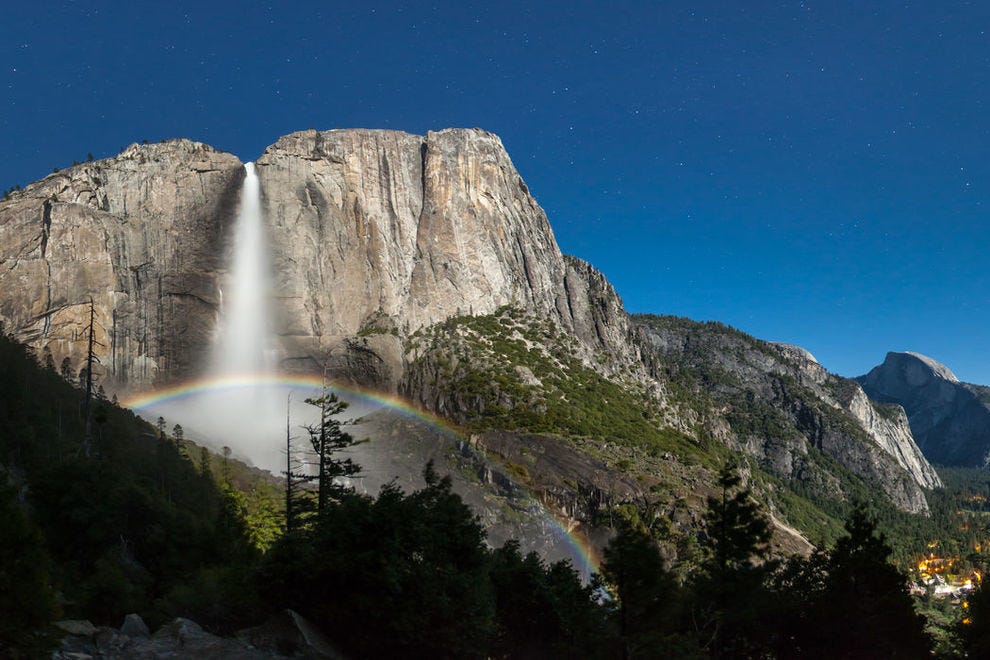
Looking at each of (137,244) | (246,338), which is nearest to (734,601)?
(246,338)

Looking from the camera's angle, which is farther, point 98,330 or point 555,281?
point 555,281

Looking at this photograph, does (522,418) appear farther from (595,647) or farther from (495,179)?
(595,647)

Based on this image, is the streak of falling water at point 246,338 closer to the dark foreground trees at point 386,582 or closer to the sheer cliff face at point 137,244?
the sheer cliff face at point 137,244

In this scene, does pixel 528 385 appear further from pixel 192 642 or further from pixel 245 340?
pixel 192 642

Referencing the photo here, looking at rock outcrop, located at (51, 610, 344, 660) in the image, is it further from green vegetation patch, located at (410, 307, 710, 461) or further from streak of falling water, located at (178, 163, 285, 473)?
streak of falling water, located at (178, 163, 285, 473)

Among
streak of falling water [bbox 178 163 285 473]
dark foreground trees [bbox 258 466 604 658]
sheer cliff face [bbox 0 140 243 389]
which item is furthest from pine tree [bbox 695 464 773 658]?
sheer cliff face [bbox 0 140 243 389]

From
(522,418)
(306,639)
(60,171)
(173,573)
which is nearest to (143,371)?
(60,171)
